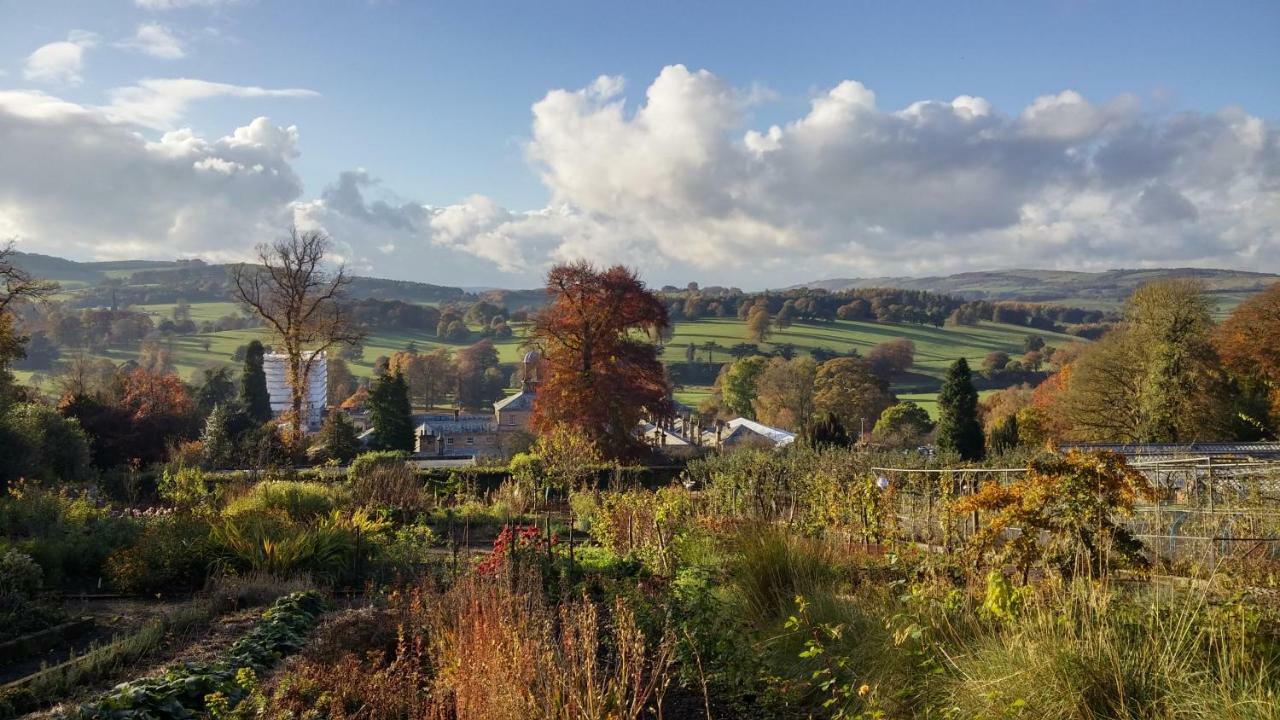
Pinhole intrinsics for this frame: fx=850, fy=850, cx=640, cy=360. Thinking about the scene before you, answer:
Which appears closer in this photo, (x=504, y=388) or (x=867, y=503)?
(x=867, y=503)

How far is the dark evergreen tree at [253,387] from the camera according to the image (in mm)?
32844

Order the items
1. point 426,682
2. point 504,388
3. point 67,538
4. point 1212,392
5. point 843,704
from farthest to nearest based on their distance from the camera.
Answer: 1. point 504,388
2. point 1212,392
3. point 67,538
4. point 426,682
5. point 843,704

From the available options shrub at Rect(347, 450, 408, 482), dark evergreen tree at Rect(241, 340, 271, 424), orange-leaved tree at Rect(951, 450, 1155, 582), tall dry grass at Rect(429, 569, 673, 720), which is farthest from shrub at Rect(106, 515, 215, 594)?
dark evergreen tree at Rect(241, 340, 271, 424)

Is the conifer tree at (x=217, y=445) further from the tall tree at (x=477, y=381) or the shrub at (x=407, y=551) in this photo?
the tall tree at (x=477, y=381)

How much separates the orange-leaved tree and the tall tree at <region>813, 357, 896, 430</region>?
40.2 meters

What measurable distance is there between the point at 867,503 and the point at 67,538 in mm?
9129

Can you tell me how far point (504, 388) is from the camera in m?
67.2

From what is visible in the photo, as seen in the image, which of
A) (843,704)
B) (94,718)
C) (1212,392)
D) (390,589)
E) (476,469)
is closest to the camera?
(94,718)

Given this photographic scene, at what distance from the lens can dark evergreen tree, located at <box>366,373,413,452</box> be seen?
32031 millimetres

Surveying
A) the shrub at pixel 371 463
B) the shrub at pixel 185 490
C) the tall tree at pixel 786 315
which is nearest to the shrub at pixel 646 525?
the shrub at pixel 185 490

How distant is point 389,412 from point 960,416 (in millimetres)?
20867

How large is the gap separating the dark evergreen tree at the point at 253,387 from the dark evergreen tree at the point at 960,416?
83.4ft

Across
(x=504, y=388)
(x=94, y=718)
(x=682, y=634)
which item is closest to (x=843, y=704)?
(x=682, y=634)

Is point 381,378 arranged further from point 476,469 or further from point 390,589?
point 390,589
